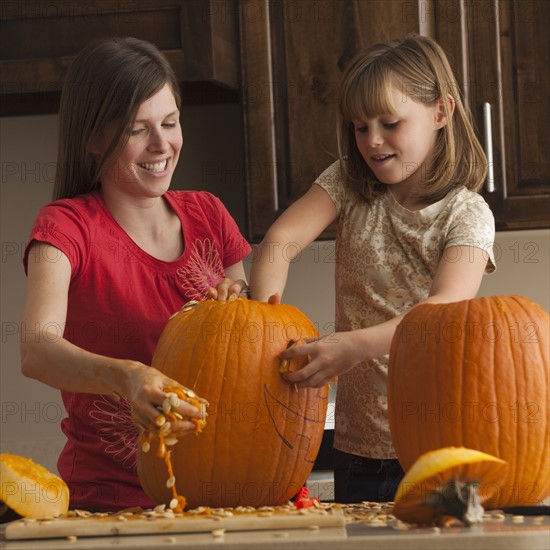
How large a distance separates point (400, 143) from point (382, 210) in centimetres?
10

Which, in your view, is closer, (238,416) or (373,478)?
(238,416)

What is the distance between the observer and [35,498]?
936 millimetres

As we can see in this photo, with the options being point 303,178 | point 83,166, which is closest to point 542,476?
point 83,166

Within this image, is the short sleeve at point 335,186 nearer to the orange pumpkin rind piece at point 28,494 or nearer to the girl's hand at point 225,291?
the girl's hand at point 225,291

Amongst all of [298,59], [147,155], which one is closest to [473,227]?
[147,155]

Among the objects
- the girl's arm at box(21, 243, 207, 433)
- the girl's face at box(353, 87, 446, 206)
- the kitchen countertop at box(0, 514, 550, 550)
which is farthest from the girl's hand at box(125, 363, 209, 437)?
the girl's face at box(353, 87, 446, 206)

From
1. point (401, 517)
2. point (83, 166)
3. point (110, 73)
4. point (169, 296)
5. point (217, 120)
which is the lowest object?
point (401, 517)

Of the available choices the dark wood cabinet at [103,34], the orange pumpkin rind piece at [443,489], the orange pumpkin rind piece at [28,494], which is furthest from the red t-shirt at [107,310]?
the dark wood cabinet at [103,34]

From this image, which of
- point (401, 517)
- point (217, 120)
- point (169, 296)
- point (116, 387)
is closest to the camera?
point (401, 517)

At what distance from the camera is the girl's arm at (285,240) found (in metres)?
1.30

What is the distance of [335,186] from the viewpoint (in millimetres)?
Result: 1420

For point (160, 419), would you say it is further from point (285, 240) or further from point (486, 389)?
point (285, 240)

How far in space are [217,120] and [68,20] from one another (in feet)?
1.60

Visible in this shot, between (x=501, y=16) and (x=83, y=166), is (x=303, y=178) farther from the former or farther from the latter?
(x=83, y=166)
